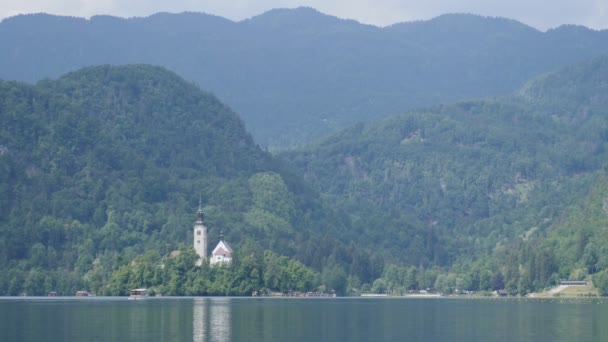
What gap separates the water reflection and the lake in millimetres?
82

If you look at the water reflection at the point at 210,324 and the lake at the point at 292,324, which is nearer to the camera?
the water reflection at the point at 210,324

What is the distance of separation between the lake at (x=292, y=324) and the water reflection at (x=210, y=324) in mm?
82

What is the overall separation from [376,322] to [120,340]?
37385mm

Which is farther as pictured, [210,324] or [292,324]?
[292,324]

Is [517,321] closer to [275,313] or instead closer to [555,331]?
[555,331]

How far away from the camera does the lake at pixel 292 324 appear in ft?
387

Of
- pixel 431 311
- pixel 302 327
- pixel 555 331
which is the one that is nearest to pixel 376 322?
pixel 302 327

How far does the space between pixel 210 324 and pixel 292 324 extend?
8.36 metres

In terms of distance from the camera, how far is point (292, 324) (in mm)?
137375

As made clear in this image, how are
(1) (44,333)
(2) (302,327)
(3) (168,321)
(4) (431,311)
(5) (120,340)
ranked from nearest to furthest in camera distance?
(5) (120,340), (1) (44,333), (2) (302,327), (3) (168,321), (4) (431,311)

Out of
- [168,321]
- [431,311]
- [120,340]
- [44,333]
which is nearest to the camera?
[120,340]

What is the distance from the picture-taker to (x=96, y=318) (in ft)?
479

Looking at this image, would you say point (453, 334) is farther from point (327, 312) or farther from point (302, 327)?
point (327, 312)

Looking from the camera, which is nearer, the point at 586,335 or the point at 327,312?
the point at 586,335
